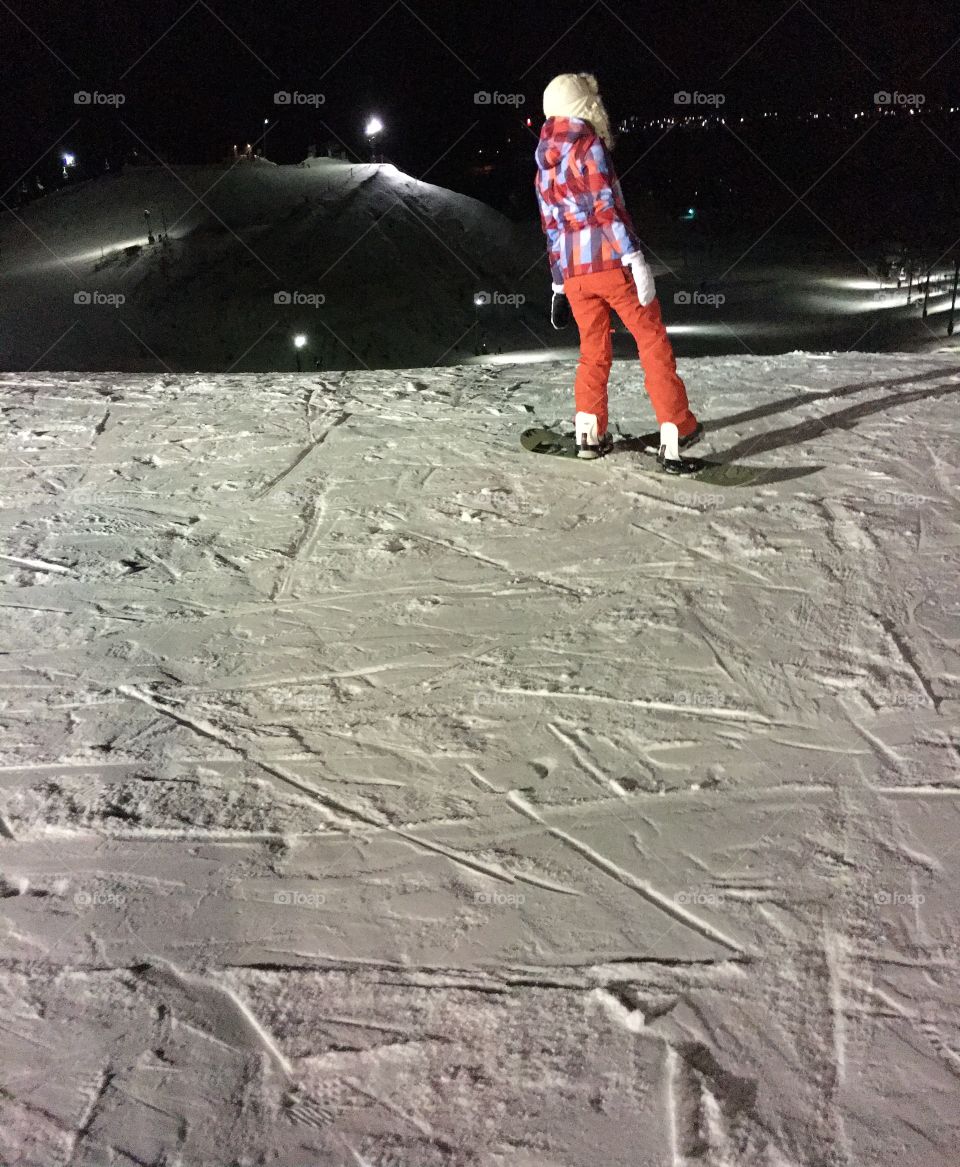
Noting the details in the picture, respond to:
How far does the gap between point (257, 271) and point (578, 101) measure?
3075 cm

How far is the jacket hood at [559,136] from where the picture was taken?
496cm

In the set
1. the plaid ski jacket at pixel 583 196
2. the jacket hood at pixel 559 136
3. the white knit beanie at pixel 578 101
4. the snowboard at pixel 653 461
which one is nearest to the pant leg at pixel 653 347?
the plaid ski jacket at pixel 583 196

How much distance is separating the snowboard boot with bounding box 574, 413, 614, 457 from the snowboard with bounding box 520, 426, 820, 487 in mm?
45

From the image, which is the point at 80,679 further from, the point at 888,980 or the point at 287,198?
the point at 287,198

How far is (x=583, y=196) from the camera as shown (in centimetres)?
502

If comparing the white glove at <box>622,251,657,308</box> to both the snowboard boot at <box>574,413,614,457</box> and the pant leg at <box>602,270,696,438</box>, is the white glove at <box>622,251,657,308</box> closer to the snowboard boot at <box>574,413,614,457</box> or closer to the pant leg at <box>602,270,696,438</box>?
the pant leg at <box>602,270,696,438</box>

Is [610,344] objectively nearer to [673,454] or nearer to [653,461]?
[673,454]

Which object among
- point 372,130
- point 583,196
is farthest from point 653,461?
point 372,130

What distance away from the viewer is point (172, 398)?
764 cm

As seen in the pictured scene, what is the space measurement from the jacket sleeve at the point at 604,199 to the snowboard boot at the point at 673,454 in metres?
1.00

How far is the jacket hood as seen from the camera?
4957 millimetres

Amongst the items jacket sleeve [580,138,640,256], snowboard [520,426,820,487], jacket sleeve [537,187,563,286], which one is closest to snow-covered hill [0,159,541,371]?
snowboard [520,426,820,487]

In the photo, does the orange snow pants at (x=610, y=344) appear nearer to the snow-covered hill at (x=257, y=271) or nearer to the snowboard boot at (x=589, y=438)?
the snowboard boot at (x=589, y=438)

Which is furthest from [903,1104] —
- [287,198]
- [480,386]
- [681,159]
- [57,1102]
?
[681,159]
